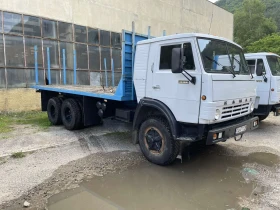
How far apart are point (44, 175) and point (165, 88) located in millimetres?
2555

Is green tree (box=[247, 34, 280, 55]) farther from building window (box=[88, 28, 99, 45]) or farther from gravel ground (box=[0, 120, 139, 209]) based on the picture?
gravel ground (box=[0, 120, 139, 209])

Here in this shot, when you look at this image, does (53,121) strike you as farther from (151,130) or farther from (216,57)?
(216,57)

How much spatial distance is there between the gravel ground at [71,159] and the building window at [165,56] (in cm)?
192

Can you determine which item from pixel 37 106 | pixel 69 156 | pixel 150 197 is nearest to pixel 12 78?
pixel 37 106

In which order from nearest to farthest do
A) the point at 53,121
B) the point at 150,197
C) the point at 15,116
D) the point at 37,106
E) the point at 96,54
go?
the point at 150,197
the point at 53,121
the point at 15,116
the point at 37,106
the point at 96,54

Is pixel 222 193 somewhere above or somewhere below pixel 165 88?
below

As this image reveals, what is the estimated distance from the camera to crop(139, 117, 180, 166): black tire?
426 cm

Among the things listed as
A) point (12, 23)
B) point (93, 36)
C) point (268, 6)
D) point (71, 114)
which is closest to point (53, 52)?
point (12, 23)

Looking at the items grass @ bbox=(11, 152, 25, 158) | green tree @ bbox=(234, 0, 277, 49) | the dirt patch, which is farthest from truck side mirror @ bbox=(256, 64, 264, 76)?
green tree @ bbox=(234, 0, 277, 49)

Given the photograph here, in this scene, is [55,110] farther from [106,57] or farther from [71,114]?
[106,57]

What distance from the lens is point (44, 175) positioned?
4.07 metres

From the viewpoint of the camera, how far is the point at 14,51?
34.2 feet

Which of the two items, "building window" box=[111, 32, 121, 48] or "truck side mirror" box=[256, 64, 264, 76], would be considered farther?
"building window" box=[111, 32, 121, 48]

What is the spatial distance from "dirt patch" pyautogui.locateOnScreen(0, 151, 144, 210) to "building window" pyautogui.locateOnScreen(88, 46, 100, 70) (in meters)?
8.60
